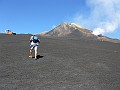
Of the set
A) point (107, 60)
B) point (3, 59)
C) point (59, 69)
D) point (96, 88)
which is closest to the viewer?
point (96, 88)

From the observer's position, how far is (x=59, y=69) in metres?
21.5

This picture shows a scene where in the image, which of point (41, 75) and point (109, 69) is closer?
point (41, 75)

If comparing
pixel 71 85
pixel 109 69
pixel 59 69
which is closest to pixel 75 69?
pixel 59 69

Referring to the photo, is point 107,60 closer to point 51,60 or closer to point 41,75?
point 51,60

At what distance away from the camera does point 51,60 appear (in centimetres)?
2442

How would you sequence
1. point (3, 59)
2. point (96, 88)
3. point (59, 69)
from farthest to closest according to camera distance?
point (3, 59), point (59, 69), point (96, 88)

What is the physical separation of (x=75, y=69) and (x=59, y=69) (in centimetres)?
114

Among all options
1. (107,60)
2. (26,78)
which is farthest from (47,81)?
(107,60)

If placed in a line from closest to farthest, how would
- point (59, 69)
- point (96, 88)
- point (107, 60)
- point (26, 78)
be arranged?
point (96, 88) < point (26, 78) < point (59, 69) < point (107, 60)

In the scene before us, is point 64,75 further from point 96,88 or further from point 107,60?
point 107,60

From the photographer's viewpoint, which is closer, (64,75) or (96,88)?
(96,88)

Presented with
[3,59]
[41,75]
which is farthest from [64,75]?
[3,59]

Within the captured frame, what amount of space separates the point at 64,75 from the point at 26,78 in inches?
101

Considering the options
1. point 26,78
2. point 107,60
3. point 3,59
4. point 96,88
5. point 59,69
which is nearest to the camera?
point 96,88
